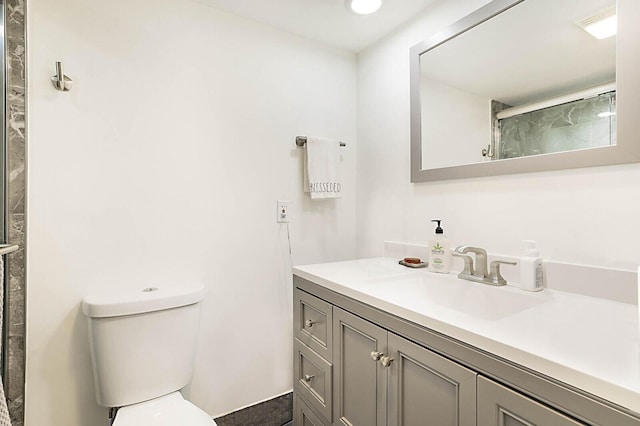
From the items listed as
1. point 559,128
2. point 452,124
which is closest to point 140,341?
point 452,124

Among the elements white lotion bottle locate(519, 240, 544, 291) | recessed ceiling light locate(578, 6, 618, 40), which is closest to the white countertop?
white lotion bottle locate(519, 240, 544, 291)

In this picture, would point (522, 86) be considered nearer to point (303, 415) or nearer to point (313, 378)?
point (313, 378)

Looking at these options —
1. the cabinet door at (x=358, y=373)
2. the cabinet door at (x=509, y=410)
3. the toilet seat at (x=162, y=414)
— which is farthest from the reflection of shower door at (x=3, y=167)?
the cabinet door at (x=509, y=410)

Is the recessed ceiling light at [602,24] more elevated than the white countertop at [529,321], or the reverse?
the recessed ceiling light at [602,24]

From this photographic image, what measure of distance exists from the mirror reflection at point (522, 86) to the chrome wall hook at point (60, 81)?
1506mm

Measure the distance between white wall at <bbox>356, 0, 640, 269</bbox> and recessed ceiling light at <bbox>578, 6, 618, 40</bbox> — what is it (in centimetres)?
4

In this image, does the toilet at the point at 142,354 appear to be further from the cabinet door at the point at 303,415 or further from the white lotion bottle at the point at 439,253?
the white lotion bottle at the point at 439,253

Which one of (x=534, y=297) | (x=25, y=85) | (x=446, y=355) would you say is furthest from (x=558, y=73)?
(x=25, y=85)

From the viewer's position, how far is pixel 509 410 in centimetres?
65

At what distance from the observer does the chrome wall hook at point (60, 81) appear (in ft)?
3.90

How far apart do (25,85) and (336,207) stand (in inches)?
58.0

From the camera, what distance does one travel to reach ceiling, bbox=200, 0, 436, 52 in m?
1.51

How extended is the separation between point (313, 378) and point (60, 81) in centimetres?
153

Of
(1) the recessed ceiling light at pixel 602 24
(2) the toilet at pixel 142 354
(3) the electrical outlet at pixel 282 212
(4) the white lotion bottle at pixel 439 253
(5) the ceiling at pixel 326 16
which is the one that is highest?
(5) the ceiling at pixel 326 16
